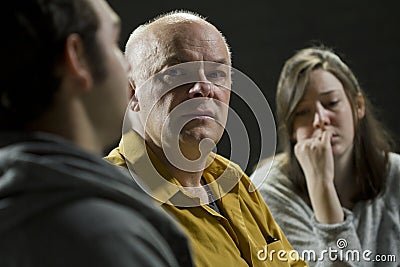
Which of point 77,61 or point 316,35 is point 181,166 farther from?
point 316,35

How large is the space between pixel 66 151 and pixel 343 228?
3.91 feet

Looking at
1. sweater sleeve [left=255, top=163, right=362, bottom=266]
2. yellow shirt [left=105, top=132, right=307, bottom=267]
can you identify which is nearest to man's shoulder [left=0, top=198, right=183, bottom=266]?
yellow shirt [left=105, top=132, right=307, bottom=267]

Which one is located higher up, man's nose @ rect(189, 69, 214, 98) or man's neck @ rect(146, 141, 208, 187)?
man's nose @ rect(189, 69, 214, 98)

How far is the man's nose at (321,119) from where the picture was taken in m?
1.87

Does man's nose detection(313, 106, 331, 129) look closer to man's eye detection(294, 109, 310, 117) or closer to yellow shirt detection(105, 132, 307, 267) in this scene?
man's eye detection(294, 109, 310, 117)

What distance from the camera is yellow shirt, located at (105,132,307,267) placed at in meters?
1.29

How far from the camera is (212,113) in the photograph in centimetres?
138

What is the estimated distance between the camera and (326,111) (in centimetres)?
188

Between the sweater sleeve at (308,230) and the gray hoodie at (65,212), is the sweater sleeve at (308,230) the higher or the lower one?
the lower one

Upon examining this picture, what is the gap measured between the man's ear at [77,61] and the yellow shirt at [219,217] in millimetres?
609

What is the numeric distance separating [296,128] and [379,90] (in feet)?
3.21

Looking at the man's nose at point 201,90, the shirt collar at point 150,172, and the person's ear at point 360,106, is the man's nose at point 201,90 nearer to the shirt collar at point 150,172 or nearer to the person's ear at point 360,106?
the shirt collar at point 150,172

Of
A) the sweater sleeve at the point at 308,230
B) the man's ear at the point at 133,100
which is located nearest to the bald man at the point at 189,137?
the man's ear at the point at 133,100

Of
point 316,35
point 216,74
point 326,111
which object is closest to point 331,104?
point 326,111
